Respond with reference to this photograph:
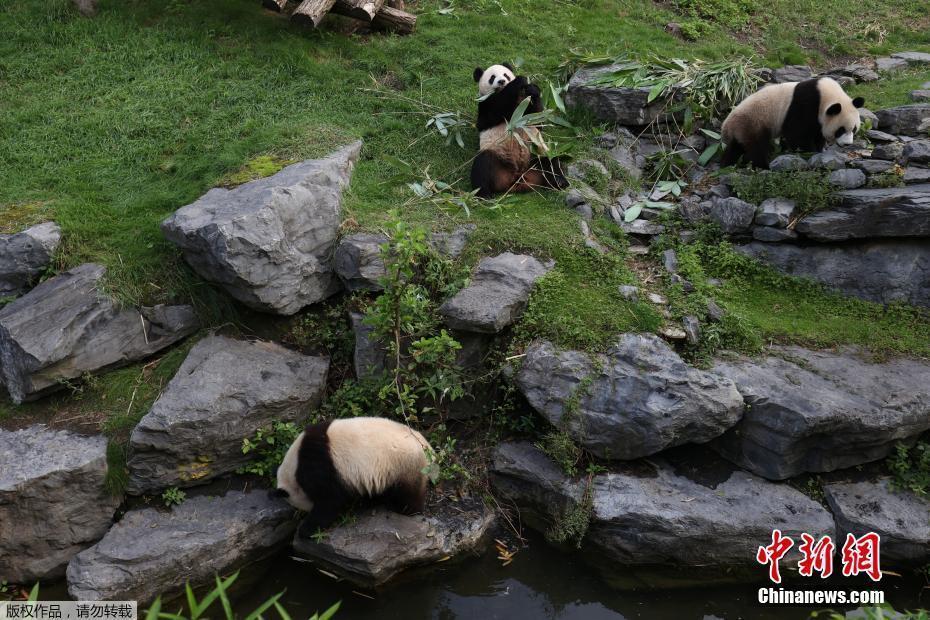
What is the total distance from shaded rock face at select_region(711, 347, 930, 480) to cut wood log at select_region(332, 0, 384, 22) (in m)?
6.15

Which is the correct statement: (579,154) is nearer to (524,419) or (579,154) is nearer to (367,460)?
(524,419)

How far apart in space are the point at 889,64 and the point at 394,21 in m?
6.49

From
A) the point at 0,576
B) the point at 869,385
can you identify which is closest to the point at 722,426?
the point at 869,385

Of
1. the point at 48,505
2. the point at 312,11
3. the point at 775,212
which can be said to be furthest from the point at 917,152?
the point at 48,505

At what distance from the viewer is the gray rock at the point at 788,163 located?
6.05m

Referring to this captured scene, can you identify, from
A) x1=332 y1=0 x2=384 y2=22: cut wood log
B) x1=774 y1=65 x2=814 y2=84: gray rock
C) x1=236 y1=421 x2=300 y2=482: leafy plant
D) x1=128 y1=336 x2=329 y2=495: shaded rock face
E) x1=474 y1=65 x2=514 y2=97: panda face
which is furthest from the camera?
x1=332 y1=0 x2=384 y2=22: cut wood log

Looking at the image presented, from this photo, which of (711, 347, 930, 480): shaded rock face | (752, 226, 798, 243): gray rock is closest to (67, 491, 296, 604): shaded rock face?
(711, 347, 930, 480): shaded rock face

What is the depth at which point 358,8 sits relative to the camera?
8.41 metres

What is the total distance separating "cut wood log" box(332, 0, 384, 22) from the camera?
8.39m

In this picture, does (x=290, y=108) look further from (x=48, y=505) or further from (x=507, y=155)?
(x=48, y=505)

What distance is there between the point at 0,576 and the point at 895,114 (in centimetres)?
845

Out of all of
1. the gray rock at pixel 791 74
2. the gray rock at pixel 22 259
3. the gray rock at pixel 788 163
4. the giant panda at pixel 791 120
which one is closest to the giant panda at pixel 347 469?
the gray rock at pixel 22 259

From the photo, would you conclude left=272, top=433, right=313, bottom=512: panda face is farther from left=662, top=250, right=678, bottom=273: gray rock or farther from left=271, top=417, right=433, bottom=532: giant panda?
left=662, top=250, right=678, bottom=273: gray rock

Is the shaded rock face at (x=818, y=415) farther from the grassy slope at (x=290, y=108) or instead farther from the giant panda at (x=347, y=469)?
the giant panda at (x=347, y=469)
